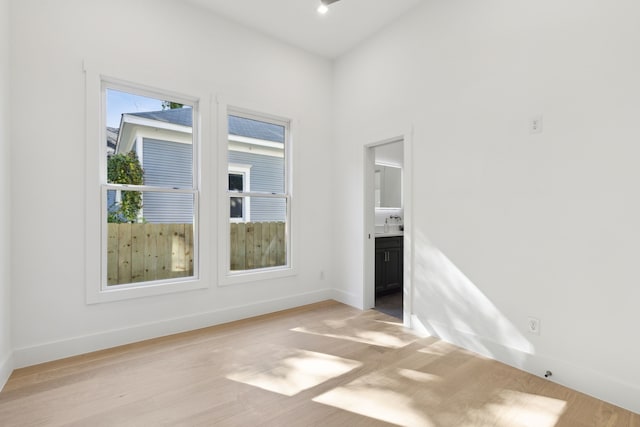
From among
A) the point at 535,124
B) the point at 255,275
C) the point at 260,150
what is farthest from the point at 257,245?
the point at 535,124

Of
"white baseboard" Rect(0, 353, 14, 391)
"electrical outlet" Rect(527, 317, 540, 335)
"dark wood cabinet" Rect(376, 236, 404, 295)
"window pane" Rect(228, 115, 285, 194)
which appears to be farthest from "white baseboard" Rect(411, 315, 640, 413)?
"white baseboard" Rect(0, 353, 14, 391)

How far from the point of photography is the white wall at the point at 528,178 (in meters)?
2.10

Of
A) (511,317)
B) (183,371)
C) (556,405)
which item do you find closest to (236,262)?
(183,371)

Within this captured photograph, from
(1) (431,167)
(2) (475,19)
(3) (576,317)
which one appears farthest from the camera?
(1) (431,167)

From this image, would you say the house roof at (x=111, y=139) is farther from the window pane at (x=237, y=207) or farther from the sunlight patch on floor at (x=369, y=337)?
the sunlight patch on floor at (x=369, y=337)

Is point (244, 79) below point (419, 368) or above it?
above

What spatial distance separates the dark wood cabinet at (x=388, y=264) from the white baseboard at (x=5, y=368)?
402 centimetres

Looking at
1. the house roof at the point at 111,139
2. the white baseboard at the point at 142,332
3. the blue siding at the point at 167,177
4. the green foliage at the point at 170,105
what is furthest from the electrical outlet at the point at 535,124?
the house roof at the point at 111,139

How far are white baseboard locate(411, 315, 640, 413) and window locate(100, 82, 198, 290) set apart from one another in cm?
298

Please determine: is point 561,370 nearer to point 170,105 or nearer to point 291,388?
point 291,388

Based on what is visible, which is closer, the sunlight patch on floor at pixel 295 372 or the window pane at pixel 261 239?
the sunlight patch on floor at pixel 295 372

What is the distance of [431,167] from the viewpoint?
130 inches

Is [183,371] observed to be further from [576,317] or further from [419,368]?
[576,317]

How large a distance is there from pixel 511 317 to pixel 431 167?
160 centimetres
